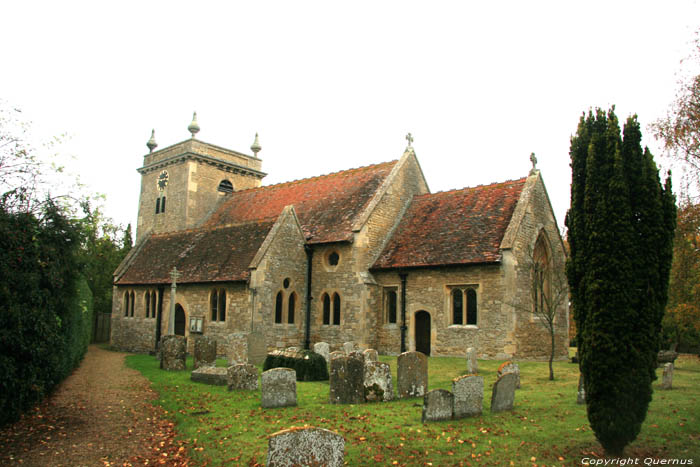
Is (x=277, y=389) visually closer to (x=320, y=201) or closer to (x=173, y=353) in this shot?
(x=173, y=353)

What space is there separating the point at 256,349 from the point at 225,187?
20.1 metres

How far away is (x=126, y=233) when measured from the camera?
47.7 metres

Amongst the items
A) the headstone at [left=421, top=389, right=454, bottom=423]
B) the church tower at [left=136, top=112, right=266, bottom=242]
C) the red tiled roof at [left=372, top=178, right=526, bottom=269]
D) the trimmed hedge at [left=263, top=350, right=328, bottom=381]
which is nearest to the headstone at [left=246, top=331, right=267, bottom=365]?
the trimmed hedge at [left=263, top=350, right=328, bottom=381]

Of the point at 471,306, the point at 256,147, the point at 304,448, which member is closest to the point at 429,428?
the point at 304,448

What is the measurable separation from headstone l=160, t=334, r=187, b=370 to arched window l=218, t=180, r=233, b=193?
725 inches

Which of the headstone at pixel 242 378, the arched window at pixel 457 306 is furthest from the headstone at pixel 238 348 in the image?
the arched window at pixel 457 306

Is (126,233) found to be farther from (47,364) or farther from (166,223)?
(47,364)

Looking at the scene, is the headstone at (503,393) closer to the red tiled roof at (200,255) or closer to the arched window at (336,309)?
the arched window at (336,309)

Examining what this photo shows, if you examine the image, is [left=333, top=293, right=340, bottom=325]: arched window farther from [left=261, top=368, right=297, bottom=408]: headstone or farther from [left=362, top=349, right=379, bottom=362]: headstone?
[left=261, top=368, right=297, bottom=408]: headstone

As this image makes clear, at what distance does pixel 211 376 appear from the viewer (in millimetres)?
14852

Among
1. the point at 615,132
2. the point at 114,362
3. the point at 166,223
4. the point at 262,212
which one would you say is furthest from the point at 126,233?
the point at 615,132

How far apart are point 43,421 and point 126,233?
40.1 meters

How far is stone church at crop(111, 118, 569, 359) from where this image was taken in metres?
20.0

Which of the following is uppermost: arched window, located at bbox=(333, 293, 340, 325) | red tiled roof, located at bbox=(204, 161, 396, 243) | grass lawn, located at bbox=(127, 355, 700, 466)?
red tiled roof, located at bbox=(204, 161, 396, 243)
